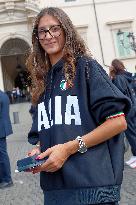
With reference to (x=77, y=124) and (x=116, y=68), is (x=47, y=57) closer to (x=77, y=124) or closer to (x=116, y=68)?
(x=77, y=124)

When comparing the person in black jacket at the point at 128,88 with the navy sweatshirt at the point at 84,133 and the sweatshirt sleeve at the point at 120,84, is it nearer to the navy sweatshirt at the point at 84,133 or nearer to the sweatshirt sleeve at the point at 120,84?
the sweatshirt sleeve at the point at 120,84

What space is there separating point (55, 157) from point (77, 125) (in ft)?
0.67

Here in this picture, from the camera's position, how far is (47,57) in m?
2.67

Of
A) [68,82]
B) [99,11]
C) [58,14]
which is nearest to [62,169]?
[68,82]

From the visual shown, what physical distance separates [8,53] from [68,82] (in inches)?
1376

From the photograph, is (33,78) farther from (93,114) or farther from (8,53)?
(8,53)

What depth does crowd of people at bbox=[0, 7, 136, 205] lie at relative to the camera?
224 centimetres

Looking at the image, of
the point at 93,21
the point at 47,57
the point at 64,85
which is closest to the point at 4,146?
the point at 47,57

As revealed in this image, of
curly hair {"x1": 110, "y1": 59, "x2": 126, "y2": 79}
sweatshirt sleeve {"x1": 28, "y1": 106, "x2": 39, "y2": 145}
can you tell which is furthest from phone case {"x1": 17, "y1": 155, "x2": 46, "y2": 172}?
curly hair {"x1": 110, "y1": 59, "x2": 126, "y2": 79}

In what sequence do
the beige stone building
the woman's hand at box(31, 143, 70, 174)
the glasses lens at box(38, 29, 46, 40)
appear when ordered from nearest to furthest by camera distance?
the woman's hand at box(31, 143, 70, 174) < the glasses lens at box(38, 29, 46, 40) < the beige stone building

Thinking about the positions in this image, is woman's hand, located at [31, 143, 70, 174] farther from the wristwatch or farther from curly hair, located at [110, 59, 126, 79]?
curly hair, located at [110, 59, 126, 79]

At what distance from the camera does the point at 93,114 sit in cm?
231

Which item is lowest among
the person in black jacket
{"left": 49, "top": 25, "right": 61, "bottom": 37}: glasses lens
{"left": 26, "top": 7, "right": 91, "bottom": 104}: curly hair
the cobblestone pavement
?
the cobblestone pavement

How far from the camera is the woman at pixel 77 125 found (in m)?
2.24
